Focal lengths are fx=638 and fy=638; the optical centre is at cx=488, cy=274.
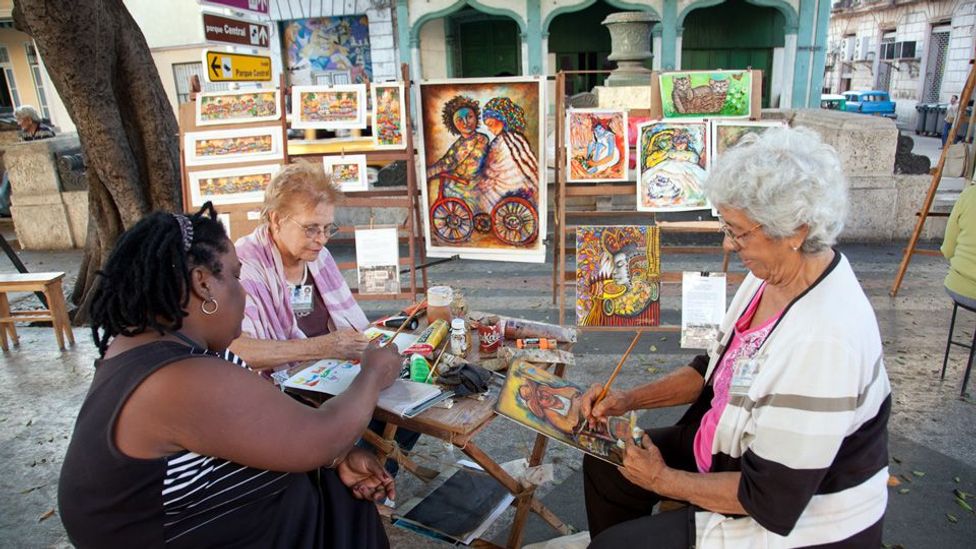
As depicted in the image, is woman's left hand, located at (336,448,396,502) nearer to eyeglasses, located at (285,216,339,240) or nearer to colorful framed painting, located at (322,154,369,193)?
eyeglasses, located at (285,216,339,240)

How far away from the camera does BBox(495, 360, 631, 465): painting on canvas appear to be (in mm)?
1829

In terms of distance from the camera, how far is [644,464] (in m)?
1.67

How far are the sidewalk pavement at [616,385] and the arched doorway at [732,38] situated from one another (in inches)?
416

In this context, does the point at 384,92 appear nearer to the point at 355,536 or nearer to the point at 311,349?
the point at 311,349

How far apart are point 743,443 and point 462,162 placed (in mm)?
3017

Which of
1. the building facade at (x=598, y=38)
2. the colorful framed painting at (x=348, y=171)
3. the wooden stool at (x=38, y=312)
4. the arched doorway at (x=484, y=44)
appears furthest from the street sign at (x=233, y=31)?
the arched doorway at (x=484, y=44)

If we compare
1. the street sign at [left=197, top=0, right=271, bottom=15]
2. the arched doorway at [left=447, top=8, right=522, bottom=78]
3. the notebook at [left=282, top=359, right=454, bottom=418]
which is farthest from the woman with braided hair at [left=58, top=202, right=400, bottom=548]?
the arched doorway at [left=447, top=8, right=522, bottom=78]

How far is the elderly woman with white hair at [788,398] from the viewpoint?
139cm

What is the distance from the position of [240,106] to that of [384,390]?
10.0 feet

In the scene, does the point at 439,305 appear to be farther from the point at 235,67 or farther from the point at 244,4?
the point at 244,4

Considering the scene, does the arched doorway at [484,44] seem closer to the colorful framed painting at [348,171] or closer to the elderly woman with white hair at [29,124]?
the elderly woman with white hair at [29,124]

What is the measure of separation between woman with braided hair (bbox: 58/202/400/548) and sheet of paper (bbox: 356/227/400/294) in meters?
2.47

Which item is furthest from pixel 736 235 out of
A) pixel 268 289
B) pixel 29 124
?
pixel 29 124

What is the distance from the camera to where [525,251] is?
169 inches
